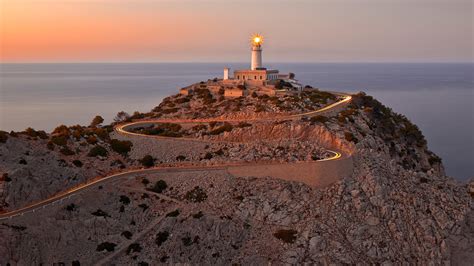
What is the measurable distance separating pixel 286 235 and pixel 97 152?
19.2 metres

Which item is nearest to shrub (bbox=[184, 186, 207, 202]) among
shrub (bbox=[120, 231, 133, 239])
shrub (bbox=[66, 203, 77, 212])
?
shrub (bbox=[120, 231, 133, 239])

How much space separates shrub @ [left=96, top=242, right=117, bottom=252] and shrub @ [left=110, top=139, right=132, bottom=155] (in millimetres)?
14270

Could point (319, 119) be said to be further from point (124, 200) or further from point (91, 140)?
point (124, 200)

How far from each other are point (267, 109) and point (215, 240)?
24.4 meters

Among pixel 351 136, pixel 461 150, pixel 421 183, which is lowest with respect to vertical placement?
pixel 461 150

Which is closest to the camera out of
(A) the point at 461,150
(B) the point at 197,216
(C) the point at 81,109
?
(B) the point at 197,216

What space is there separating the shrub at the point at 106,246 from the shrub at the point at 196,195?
6.90m

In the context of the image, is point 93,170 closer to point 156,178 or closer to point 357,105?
point 156,178

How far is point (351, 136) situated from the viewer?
50875 millimetres

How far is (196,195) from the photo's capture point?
134ft

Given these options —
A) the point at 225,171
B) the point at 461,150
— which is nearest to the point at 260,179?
the point at 225,171

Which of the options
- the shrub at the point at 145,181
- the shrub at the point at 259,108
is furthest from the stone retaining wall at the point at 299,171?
the shrub at the point at 259,108

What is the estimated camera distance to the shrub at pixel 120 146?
162 ft

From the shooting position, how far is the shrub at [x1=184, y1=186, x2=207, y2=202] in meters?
40.5
